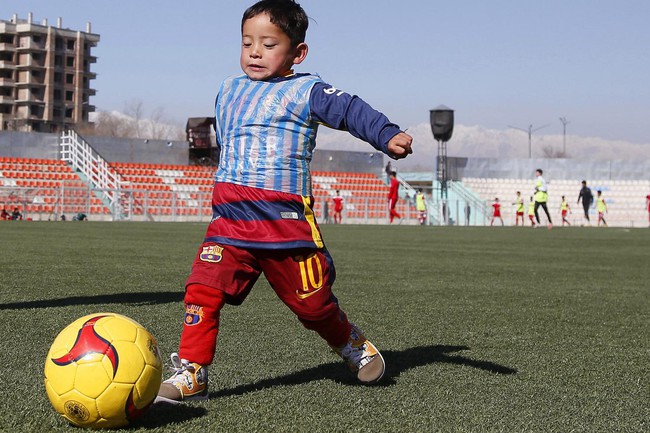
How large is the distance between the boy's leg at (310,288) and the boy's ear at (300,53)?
2.60ft

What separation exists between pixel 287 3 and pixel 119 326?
4.82ft

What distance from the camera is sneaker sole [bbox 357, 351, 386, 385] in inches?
157

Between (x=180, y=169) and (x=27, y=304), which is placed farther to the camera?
(x=180, y=169)

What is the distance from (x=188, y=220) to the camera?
A: 37969 mm

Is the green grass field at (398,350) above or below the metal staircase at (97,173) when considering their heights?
below

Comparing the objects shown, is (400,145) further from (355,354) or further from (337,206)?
(337,206)

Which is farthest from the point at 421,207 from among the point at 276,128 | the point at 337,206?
the point at 276,128

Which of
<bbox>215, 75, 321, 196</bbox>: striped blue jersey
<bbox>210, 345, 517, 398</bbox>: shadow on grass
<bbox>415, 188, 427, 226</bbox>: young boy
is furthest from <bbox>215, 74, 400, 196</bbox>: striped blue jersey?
<bbox>415, 188, 427, 226</bbox>: young boy

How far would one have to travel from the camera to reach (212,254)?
12.0 feet

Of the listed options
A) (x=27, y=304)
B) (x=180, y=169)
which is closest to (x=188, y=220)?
(x=180, y=169)

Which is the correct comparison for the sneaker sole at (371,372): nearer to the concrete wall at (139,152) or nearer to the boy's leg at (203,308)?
the boy's leg at (203,308)

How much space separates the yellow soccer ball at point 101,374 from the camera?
3.10 m

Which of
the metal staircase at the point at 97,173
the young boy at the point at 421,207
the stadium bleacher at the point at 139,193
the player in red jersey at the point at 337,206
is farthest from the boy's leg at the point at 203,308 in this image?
the young boy at the point at 421,207

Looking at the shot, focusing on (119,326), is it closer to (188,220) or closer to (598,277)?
(598,277)
